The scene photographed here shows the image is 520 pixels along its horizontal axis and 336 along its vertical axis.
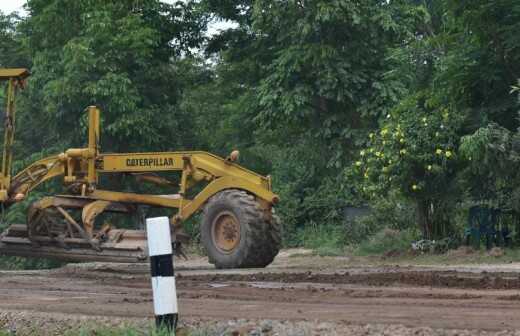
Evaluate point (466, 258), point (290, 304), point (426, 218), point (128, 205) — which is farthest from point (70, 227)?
point (290, 304)

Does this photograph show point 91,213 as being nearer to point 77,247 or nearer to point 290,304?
point 77,247

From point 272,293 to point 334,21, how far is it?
60.0 ft

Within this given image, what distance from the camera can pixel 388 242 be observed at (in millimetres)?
22500

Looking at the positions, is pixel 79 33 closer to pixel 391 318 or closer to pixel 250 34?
pixel 250 34

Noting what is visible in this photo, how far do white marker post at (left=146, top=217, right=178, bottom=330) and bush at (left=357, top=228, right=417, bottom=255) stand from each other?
14.0m

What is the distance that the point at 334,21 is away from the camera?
27984mm

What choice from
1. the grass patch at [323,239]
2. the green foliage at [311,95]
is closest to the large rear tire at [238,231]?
the green foliage at [311,95]

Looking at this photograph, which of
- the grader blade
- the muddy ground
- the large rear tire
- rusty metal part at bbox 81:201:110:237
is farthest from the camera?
rusty metal part at bbox 81:201:110:237

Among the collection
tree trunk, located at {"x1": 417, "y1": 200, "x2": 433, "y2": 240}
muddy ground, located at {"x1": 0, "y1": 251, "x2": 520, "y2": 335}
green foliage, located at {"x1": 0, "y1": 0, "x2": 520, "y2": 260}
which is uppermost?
green foliage, located at {"x1": 0, "y1": 0, "x2": 520, "y2": 260}

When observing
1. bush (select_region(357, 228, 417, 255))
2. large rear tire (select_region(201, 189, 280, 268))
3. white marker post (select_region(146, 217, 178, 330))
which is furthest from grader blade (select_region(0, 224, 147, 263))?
white marker post (select_region(146, 217, 178, 330))

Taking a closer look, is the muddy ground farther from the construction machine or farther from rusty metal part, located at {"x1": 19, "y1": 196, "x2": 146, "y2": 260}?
rusty metal part, located at {"x1": 19, "y1": 196, "x2": 146, "y2": 260}

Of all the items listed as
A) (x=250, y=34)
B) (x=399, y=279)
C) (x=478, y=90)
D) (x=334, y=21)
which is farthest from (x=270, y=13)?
(x=399, y=279)

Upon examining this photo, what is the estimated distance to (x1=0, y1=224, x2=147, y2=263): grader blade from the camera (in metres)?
16.6

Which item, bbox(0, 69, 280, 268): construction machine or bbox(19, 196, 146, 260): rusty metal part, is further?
bbox(19, 196, 146, 260): rusty metal part
